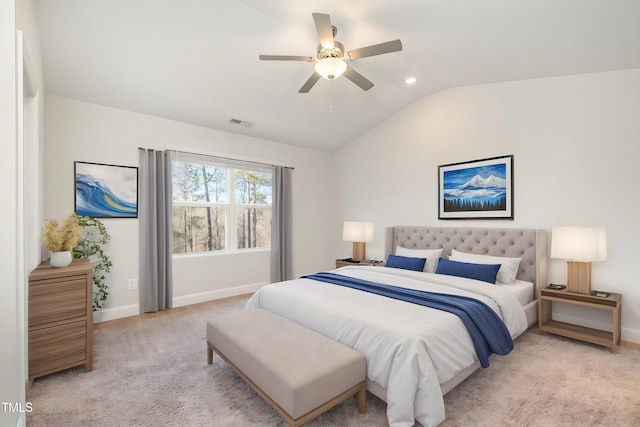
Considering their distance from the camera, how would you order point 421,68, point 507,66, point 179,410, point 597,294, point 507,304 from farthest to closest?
1. point 421,68
2. point 507,66
3. point 597,294
4. point 507,304
5. point 179,410

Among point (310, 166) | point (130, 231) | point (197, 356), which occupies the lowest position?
point (197, 356)

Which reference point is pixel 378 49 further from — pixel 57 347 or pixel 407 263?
pixel 57 347

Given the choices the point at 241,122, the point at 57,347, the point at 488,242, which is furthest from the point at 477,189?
the point at 57,347

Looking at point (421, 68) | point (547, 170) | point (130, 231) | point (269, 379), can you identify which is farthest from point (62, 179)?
point (547, 170)

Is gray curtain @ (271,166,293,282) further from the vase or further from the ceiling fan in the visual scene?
the vase

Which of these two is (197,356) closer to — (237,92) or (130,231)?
(130,231)

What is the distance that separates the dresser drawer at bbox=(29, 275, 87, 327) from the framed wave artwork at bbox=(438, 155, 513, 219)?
13.9 feet

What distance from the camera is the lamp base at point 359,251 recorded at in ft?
16.5

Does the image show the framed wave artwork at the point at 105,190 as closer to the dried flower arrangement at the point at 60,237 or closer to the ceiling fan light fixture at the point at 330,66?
the dried flower arrangement at the point at 60,237

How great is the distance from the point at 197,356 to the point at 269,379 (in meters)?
1.33

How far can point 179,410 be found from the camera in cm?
199

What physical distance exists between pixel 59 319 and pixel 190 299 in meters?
1.97

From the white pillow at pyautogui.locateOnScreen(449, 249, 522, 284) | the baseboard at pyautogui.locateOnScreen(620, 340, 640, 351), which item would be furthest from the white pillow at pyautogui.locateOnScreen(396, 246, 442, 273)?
A: the baseboard at pyautogui.locateOnScreen(620, 340, 640, 351)

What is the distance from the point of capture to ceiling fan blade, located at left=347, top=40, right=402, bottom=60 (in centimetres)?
229
